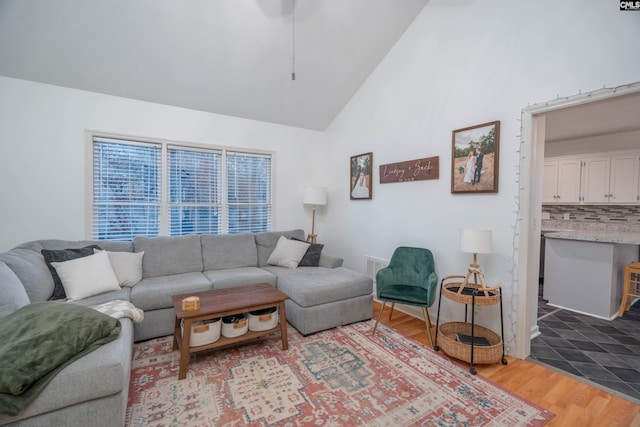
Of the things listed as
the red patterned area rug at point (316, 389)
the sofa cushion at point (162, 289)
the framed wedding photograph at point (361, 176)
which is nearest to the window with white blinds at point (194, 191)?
the sofa cushion at point (162, 289)

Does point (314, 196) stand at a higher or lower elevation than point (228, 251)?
higher

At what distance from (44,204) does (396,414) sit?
12.6 ft

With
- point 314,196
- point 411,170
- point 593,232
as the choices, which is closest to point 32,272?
point 314,196

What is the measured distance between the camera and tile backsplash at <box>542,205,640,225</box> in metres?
3.95

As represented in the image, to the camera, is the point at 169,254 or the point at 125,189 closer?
the point at 169,254

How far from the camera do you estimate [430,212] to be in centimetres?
308

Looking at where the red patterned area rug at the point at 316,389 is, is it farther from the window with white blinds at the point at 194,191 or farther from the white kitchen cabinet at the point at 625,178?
the white kitchen cabinet at the point at 625,178

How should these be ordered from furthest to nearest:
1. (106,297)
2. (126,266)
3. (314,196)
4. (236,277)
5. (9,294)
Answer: (314,196), (236,277), (126,266), (106,297), (9,294)

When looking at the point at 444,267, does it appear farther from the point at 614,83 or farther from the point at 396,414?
the point at 614,83

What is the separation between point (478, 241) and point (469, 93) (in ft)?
4.79

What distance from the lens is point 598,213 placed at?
429 cm

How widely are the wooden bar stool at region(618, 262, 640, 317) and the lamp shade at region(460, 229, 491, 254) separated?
2.40 meters
